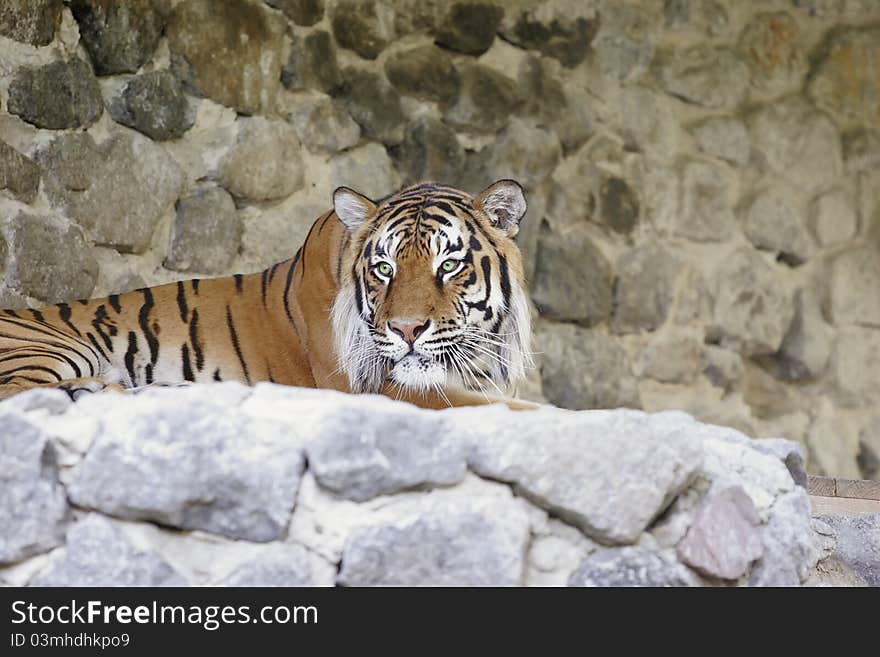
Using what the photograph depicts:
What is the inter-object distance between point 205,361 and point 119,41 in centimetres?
105

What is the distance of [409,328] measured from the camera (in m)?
3.23

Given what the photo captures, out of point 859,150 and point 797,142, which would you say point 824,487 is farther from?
point 859,150

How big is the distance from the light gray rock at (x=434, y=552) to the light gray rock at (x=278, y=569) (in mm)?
55

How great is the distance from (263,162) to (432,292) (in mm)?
1224

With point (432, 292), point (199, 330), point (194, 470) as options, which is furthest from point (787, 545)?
point (199, 330)

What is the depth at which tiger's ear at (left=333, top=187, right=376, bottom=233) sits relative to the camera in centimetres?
356

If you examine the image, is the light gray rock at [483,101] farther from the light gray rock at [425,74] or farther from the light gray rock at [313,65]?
the light gray rock at [313,65]

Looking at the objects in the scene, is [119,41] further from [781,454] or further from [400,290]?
[781,454]

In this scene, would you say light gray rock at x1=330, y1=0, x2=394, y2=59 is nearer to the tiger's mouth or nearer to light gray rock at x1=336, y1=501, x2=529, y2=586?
the tiger's mouth

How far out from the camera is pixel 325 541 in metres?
2.20

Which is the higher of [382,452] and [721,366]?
[721,366]

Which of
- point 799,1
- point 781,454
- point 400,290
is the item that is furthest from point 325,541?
point 799,1

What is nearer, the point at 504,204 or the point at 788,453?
the point at 788,453

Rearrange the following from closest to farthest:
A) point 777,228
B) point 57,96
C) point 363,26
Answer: point 57,96 < point 363,26 < point 777,228
